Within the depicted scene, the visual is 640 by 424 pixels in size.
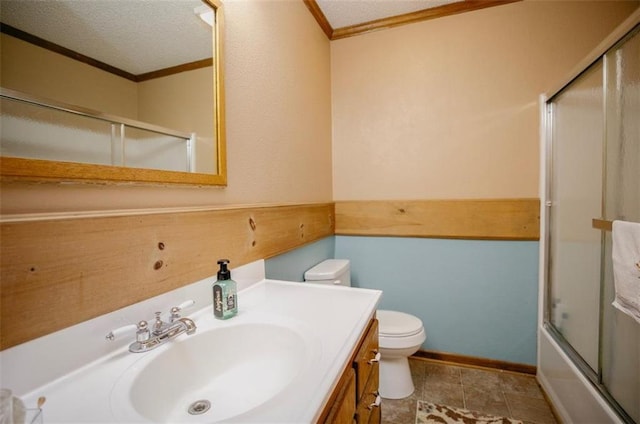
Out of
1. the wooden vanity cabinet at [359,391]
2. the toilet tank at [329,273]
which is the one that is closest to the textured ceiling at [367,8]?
the toilet tank at [329,273]

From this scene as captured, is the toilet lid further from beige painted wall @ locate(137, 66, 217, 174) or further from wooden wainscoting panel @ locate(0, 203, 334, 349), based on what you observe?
beige painted wall @ locate(137, 66, 217, 174)

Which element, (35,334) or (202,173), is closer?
(35,334)

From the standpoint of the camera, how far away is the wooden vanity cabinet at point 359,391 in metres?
0.61

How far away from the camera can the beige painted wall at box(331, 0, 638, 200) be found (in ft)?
5.65

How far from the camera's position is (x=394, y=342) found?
151 cm

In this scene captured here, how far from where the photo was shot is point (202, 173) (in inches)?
36.7

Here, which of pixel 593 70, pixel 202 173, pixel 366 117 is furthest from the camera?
pixel 366 117

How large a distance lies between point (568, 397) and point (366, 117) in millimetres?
1923

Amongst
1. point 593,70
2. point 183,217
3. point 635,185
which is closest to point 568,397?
point 635,185

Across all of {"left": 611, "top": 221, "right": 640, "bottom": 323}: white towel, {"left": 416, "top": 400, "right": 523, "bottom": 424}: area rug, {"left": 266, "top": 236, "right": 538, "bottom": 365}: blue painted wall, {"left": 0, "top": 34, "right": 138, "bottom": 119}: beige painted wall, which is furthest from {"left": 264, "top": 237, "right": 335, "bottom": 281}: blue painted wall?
{"left": 611, "top": 221, "right": 640, "bottom": 323}: white towel

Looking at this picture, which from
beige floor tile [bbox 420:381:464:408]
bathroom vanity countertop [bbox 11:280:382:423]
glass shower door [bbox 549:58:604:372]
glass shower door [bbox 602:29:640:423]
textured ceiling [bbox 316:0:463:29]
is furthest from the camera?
textured ceiling [bbox 316:0:463:29]

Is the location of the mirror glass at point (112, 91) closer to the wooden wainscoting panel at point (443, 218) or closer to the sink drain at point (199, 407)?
the sink drain at point (199, 407)

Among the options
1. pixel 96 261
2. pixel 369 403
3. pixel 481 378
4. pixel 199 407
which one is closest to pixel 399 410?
pixel 481 378

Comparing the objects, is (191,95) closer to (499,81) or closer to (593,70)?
(593,70)
